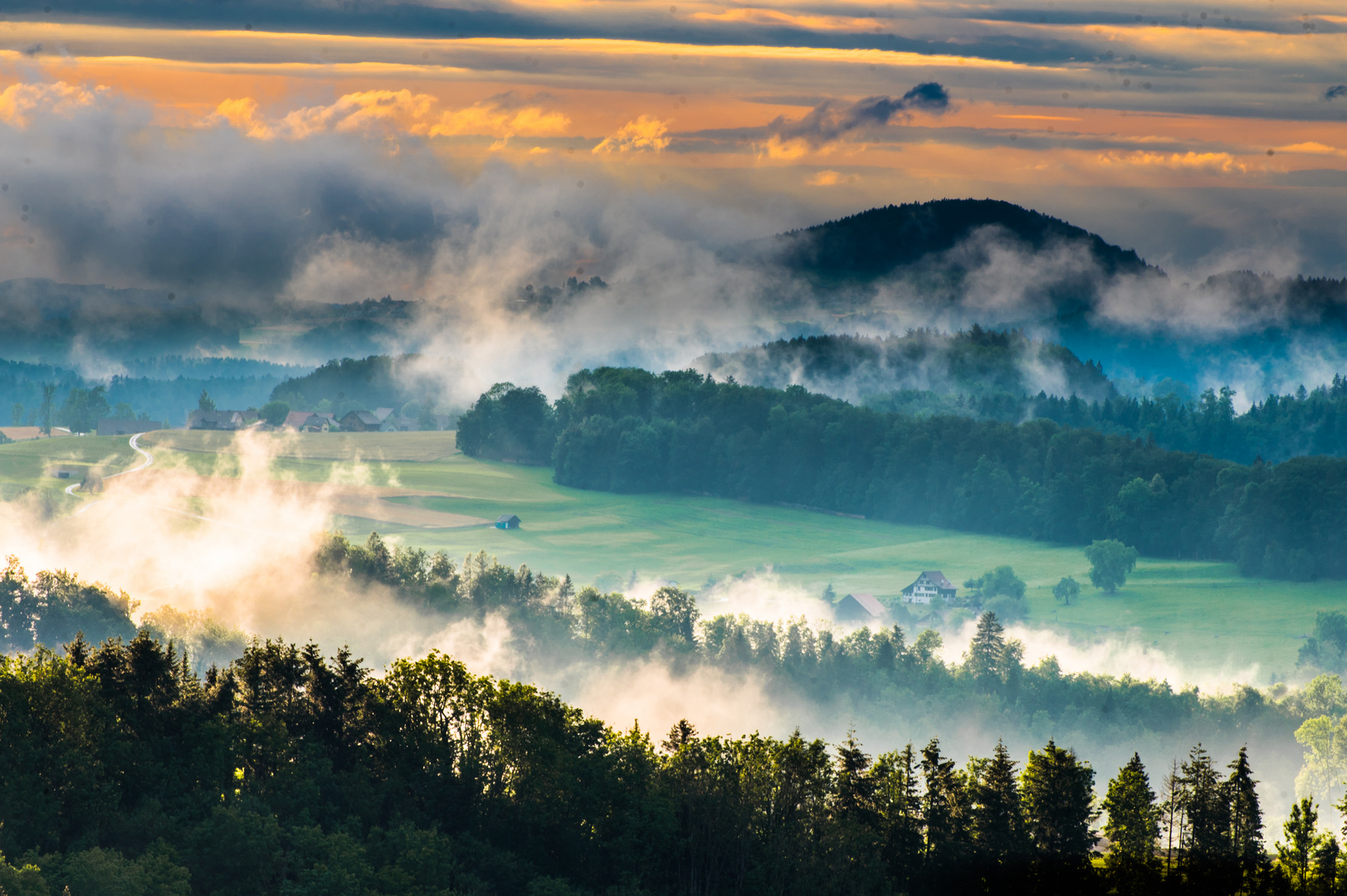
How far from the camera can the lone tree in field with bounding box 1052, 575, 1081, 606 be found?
132500mm

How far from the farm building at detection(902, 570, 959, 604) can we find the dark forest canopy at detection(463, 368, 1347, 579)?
33785 millimetres

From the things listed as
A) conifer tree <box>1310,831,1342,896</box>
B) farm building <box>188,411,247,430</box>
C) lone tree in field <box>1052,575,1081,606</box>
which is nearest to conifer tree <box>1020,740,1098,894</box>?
conifer tree <box>1310,831,1342,896</box>

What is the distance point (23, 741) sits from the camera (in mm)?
38406

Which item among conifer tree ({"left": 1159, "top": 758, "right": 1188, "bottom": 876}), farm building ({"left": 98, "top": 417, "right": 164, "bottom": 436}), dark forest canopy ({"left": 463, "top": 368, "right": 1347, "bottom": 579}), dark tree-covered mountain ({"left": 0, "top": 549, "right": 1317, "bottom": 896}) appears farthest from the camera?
farm building ({"left": 98, "top": 417, "right": 164, "bottom": 436})

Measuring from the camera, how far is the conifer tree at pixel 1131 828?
1678 inches

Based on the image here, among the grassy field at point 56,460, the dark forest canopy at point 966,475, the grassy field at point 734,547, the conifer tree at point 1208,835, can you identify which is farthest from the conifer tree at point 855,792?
the dark forest canopy at point 966,475

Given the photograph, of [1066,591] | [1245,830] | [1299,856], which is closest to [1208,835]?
[1245,830]

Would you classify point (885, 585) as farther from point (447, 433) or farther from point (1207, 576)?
point (447, 433)

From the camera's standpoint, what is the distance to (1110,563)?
447ft

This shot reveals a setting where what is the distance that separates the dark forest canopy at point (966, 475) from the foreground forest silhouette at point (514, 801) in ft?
374

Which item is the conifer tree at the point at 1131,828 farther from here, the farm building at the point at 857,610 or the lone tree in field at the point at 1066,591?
the lone tree in field at the point at 1066,591

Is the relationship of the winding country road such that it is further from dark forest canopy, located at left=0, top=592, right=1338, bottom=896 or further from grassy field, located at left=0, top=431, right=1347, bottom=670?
dark forest canopy, located at left=0, top=592, right=1338, bottom=896

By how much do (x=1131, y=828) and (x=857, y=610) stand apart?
81.1 m

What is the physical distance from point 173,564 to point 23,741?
77974 mm
